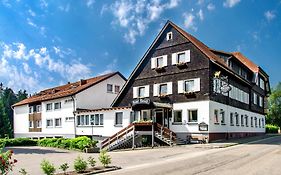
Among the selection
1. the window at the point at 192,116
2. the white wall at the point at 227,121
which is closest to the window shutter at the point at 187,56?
the white wall at the point at 227,121

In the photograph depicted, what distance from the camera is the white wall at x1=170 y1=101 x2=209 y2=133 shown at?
31.1 metres

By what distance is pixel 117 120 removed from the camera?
120 feet

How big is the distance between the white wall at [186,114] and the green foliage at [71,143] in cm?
950

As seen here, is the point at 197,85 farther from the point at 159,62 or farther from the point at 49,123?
the point at 49,123

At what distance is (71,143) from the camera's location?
30.2 m

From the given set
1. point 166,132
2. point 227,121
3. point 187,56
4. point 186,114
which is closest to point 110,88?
point 187,56

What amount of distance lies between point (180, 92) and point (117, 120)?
812cm

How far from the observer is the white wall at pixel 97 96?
143ft

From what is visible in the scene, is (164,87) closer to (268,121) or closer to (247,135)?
(247,135)

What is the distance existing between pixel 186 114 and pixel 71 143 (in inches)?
Result: 460

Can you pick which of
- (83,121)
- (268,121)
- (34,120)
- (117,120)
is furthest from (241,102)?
(268,121)

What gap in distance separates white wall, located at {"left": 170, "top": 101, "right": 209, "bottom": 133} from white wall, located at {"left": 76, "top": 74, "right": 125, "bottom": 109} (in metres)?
15.0

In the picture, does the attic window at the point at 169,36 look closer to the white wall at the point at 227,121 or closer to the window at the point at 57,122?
the white wall at the point at 227,121

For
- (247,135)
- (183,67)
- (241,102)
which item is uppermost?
(183,67)
